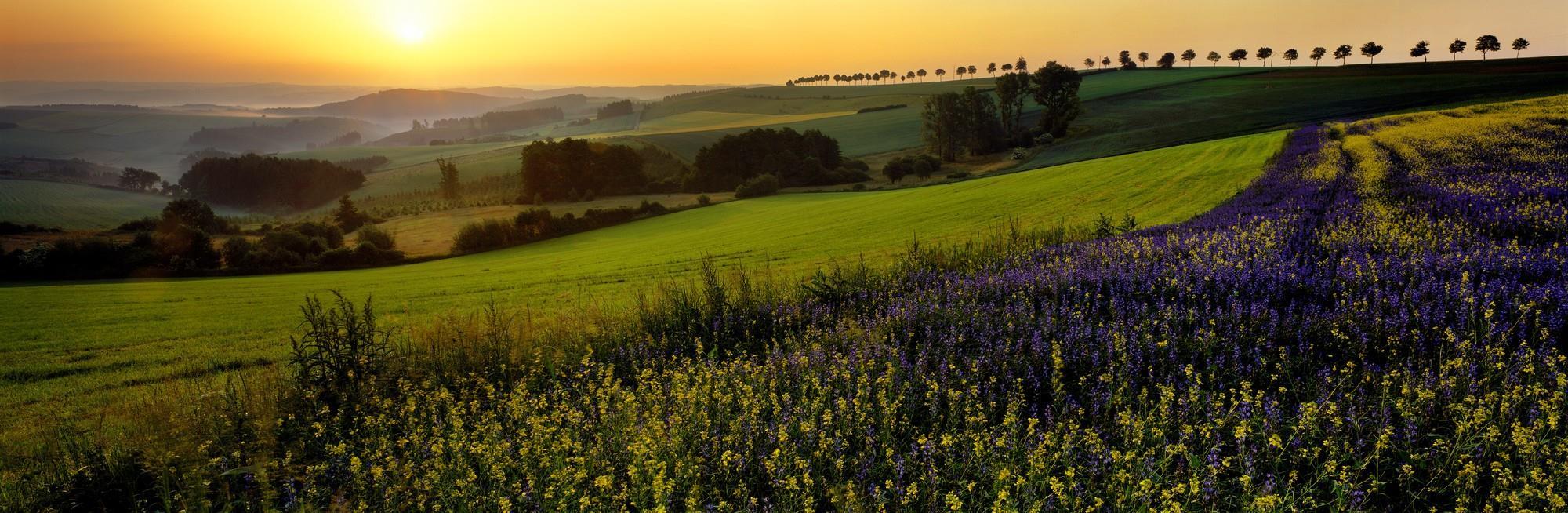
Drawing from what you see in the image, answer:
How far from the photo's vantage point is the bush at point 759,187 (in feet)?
249

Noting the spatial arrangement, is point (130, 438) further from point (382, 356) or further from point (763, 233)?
point (763, 233)

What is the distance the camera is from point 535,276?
30.8 meters

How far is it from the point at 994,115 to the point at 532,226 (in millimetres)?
71984

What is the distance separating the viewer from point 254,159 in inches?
4995

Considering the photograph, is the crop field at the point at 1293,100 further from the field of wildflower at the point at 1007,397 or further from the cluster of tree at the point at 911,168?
the field of wildflower at the point at 1007,397

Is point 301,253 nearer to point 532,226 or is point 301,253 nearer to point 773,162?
point 532,226

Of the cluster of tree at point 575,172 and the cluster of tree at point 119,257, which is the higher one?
the cluster of tree at point 575,172

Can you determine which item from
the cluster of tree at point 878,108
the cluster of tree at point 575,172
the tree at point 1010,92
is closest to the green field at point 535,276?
the cluster of tree at point 575,172

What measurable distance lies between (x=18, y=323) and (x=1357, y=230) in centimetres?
3624

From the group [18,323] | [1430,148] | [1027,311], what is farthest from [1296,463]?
[18,323]

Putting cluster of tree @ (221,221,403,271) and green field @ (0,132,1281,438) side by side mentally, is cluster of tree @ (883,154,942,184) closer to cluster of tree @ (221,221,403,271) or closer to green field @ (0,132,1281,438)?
green field @ (0,132,1281,438)

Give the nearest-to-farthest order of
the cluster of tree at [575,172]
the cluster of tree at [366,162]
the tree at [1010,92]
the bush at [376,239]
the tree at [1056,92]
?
1. the bush at [376,239]
2. the cluster of tree at [575,172]
3. the tree at [1056,92]
4. the tree at [1010,92]
5. the cluster of tree at [366,162]

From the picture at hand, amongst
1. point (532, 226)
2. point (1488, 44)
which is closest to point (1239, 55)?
point (1488, 44)

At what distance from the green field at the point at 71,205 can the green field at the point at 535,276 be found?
264ft
